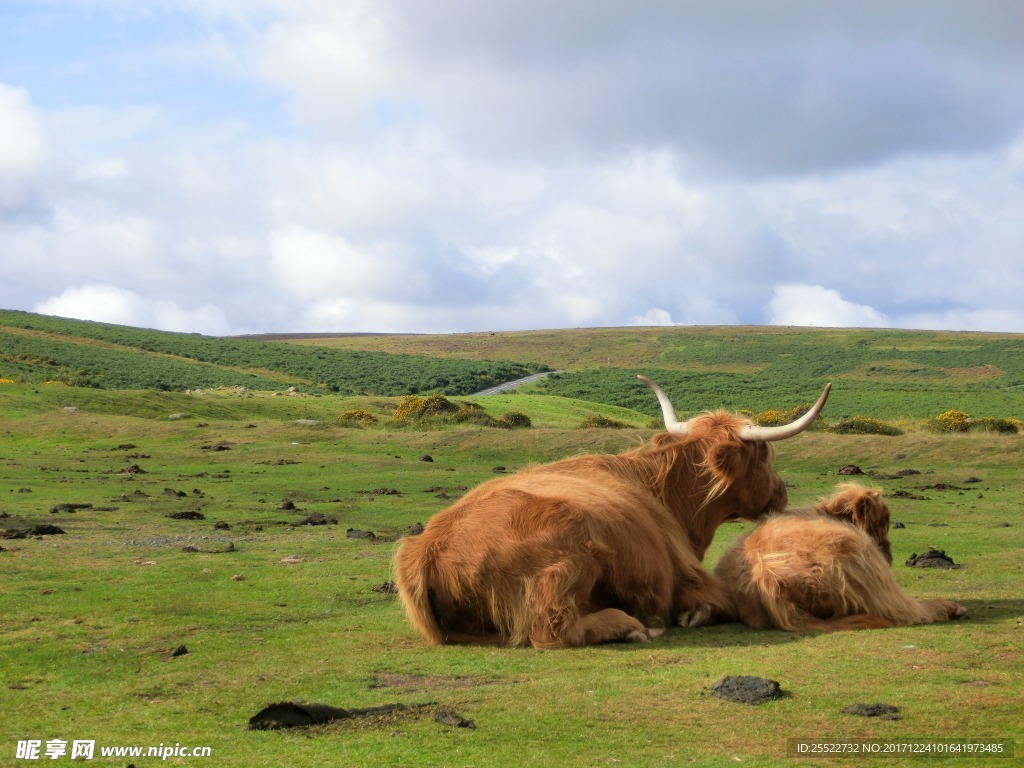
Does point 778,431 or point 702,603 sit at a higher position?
point 778,431

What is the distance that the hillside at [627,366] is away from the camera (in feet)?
249

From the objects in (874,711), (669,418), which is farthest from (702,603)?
(874,711)

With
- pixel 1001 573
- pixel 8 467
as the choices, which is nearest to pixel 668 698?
pixel 1001 573

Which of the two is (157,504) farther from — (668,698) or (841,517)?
(668,698)

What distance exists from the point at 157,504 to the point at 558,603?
44.2ft

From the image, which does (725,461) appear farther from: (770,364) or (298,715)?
(770,364)

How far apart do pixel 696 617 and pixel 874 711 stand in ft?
9.95

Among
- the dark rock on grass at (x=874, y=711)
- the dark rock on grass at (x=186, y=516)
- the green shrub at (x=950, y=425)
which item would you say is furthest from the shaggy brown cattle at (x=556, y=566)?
the green shrub at (x=950, y=425)

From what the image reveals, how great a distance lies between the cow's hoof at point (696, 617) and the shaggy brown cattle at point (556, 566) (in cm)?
1

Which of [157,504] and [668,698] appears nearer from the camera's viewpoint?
[668,698]

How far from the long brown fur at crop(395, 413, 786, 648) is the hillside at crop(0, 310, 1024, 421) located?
→ 39331 millimetres

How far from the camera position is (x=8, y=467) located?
2575cm

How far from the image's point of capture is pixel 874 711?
581cm

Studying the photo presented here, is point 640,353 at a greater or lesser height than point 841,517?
greater
